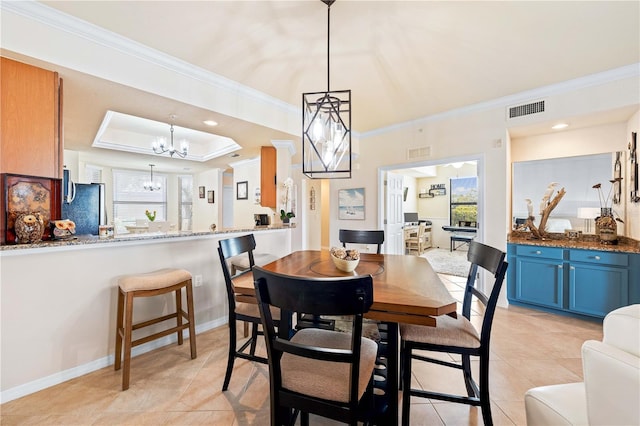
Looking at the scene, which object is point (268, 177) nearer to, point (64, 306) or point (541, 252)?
point (64, 306)

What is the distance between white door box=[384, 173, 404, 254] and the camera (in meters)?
4.71

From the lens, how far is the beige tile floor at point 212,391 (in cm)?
158

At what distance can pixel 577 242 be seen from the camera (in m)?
3.19

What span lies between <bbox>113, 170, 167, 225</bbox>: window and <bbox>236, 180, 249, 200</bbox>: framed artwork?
3.11m

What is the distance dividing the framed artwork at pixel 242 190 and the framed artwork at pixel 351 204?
8.12 ft

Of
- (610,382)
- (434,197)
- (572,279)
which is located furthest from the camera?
(434,197)

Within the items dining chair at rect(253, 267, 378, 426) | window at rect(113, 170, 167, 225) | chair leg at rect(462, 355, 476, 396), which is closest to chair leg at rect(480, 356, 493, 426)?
chair leg at rect(462, 355, 476, 396)

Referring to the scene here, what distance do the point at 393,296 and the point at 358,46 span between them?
83.9 inches

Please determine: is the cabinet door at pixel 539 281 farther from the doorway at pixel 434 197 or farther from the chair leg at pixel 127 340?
the chair leg at pixel 127 340

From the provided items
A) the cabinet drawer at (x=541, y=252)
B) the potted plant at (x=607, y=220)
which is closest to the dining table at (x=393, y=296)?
the cabinet drawer at (x=541, y=252)

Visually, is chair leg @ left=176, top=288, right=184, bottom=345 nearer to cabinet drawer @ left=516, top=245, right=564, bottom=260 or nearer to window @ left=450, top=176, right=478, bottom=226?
cabinet drawer @ left=516, top=245, right=564, bottom=260

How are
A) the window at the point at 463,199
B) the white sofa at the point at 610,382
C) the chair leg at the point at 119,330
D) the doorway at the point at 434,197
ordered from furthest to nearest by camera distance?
the doorway at the point at 434,197 < the window at the point at 463,199 < the chair leg at the point at 119,330 < the white sofa at the point at 610,382

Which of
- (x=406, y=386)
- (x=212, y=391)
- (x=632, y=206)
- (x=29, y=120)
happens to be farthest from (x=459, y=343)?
(x=29, y=120)

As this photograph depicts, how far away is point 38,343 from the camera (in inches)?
71.7
